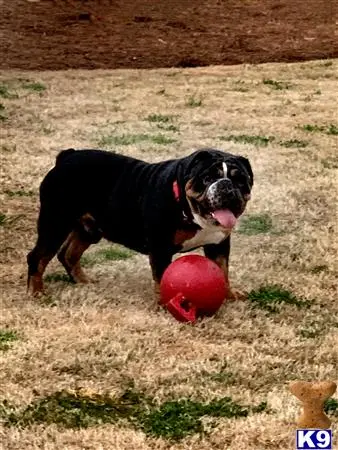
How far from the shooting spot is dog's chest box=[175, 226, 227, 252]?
6102mm

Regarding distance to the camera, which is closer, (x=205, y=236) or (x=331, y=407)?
(x=331, y=407)

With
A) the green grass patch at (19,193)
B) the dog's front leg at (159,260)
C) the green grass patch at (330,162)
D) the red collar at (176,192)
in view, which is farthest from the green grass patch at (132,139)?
the red collar at (176,192)

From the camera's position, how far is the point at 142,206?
6.28 meters

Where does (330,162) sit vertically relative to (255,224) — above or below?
below

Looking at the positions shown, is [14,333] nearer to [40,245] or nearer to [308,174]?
[40,245]

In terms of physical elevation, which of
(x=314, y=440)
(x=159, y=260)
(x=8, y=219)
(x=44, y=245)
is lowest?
(x=8, y=219)

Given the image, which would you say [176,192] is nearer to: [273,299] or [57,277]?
[273,299]

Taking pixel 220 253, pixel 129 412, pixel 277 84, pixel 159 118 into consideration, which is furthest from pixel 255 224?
pixel 277 84

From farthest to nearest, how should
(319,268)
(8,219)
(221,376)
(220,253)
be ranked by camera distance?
(8,219), (319,268), (220,253), (221,376)

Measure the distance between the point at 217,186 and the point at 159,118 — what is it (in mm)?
7860

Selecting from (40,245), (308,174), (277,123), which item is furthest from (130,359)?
(277,123)

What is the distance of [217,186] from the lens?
18.7 feet

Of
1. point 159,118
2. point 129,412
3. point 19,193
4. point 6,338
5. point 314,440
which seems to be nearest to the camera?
point 314,440

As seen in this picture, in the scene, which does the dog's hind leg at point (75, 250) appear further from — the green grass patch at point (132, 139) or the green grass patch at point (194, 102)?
the green grass patch at point (194, 102)
